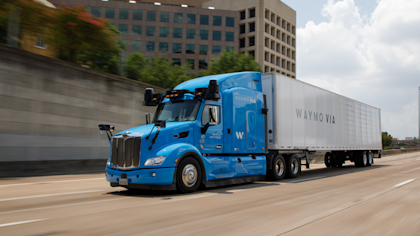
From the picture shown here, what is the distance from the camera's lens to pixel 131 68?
21922 millimetres

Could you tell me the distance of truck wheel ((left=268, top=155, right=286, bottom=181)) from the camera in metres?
12.0

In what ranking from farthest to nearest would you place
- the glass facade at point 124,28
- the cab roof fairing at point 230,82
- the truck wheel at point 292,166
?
the glass facade at point 124,28 → the truck wheel at point 292,166 → the cab roof fairing at point 230,82

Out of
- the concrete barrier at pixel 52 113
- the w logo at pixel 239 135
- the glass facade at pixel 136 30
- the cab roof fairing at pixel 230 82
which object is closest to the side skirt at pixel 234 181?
Result: the w logo at pixel 239 135

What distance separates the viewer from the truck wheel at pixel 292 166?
13.0 meters

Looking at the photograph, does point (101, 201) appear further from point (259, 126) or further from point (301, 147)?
point (301, 147)

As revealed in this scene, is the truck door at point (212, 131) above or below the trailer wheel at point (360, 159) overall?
above

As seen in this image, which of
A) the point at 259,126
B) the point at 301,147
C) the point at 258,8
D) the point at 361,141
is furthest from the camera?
the point at 258,8

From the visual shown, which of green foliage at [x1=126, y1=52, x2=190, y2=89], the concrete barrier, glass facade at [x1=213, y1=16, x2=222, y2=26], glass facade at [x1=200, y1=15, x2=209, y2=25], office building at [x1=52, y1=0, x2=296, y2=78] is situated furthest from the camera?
glass facade at [x1=213, y1=16, x2=222, y2=26]

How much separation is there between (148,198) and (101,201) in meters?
1.05

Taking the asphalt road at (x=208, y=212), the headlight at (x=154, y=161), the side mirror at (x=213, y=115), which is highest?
the side mirror at (x=213, y=115)

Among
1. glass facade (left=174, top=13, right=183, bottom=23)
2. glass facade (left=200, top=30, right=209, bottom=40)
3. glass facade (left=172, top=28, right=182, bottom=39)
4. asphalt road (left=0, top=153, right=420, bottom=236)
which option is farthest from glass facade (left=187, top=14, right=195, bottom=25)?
asphalt road (left=0, top=153, right=420, bottom=236)

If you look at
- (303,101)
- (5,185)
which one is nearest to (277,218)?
(5,185)

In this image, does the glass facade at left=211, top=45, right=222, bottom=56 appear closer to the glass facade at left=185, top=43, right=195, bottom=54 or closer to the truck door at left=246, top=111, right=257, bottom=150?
the glass facade at left=185, top=43, right=195, bottom=54

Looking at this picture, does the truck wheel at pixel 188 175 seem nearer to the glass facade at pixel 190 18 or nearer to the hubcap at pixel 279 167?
the hubcap at pixel 279 167
